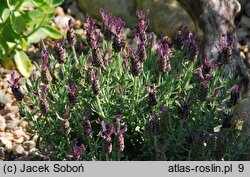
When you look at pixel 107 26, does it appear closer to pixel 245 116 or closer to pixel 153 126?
pixel 153 126

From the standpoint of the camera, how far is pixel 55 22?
225 inches

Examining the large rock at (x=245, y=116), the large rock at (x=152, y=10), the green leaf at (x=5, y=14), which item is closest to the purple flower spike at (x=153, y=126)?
the large rock at (x=245, y=116)

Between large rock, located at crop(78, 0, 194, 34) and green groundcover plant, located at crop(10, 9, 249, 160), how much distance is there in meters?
1.94

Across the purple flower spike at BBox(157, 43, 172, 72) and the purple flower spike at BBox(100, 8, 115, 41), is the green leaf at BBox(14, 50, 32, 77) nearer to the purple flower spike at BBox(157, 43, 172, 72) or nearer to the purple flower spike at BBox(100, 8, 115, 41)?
the purple flower spike at BBox(100, 8, 115, 41)

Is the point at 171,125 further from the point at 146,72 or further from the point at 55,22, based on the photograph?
the point at 55,22

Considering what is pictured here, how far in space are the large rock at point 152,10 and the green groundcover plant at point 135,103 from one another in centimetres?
194

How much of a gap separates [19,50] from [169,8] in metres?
1.53

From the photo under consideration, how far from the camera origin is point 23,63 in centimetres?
479

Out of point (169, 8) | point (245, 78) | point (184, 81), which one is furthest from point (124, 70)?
point (169, 8)

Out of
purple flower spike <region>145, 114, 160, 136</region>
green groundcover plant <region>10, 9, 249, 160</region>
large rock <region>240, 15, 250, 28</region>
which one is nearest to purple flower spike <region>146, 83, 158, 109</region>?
green groundcover plant <region>10, 9, 249, 160</region>

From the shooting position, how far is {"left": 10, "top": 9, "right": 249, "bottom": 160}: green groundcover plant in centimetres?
304

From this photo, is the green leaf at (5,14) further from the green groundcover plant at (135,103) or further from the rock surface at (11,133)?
the green groundcover plant at (135,103)

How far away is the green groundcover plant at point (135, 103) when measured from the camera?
120 inches

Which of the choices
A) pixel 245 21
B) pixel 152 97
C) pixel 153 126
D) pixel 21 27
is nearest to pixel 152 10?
pixel 245 21
